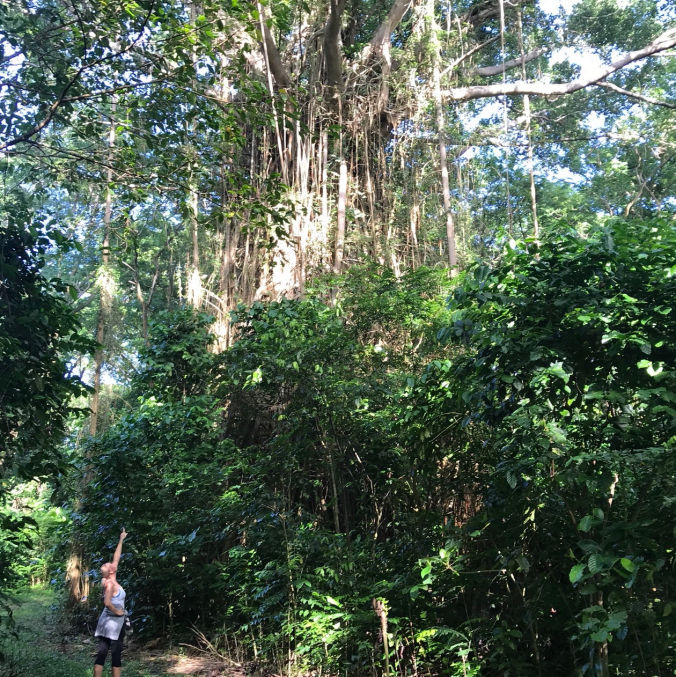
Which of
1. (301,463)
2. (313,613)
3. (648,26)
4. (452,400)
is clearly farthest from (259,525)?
(648,26)

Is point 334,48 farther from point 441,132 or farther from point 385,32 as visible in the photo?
point 441,132

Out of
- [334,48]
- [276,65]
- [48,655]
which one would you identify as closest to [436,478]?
[48,655]

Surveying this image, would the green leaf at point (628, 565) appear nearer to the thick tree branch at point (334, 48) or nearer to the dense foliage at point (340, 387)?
the dense foliage at point (340, 387)

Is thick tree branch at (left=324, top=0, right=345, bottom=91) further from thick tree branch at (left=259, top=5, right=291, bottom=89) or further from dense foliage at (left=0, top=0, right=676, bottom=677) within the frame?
thick tree branch at (left=259, top=5, right=291, bottom=89)

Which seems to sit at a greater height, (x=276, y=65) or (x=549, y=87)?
(x=549, y=87)

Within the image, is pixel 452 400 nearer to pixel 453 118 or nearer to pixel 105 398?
pixel 453 118

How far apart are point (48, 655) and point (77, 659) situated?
30 centimetres

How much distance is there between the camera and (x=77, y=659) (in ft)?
22.2

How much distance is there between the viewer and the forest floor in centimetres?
543

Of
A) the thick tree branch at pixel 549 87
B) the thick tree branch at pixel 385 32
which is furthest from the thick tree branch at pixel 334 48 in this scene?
the thick tree branch at pixel 549 87

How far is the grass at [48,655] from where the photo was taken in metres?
5.26

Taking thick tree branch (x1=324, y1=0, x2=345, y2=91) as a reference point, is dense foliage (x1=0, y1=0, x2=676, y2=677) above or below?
below

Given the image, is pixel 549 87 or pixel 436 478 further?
pixel 549 87

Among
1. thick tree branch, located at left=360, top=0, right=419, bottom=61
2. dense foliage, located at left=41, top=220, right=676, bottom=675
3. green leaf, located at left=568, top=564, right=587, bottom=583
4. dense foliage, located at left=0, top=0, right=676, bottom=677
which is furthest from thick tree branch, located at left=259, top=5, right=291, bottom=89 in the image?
green leaf, located at left=568, top=564, right=587, bottom=583
